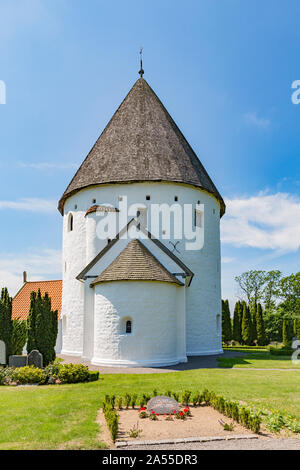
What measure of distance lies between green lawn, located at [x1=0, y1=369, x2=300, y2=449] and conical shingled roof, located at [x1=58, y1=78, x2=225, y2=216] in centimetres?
1152

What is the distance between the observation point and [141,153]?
75.4 ft

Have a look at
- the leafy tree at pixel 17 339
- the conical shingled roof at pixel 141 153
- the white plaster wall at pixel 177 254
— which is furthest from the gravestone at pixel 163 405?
the conical shingled roof at pixel 141 153

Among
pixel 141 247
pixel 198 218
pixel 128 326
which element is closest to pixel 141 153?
pixel 198 218

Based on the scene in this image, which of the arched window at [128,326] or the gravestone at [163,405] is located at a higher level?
the arched window at [128,326]

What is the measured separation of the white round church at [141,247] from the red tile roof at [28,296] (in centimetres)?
439

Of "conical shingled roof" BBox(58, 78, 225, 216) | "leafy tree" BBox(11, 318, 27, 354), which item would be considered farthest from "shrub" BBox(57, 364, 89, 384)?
"conical shingled roof" BBox(58, 78, 225, 216)

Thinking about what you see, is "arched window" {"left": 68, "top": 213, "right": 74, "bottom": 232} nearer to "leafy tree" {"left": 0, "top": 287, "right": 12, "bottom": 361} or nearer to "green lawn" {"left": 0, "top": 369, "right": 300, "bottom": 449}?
"leafy tree" {"left": 0, "top": 287, "right": 12, "bottom": 361}

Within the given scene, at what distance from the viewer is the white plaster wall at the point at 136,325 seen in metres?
17.2

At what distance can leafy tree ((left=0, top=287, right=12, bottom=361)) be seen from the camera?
50.4 ft

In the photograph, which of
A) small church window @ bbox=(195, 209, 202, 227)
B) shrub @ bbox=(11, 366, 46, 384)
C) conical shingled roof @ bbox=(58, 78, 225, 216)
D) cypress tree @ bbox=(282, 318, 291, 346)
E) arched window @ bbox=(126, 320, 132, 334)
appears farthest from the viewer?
cypress tree @ bbox=(282, 318, 291, 346)

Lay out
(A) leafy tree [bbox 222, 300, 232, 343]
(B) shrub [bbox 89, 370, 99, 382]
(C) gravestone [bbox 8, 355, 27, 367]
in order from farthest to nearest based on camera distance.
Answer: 1. (A) leafy tree [bbox 222, 300, 232, 343]
2. (C) gravestone [bbox 8, 355, 27, 367]
3. (B) shrub [bbox 89, 370, 99, 382]

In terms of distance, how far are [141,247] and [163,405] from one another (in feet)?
36.4

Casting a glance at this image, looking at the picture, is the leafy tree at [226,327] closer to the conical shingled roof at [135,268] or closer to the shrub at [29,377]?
the conical shingled roof at [135,268]

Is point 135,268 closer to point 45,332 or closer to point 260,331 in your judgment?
point 45,332
